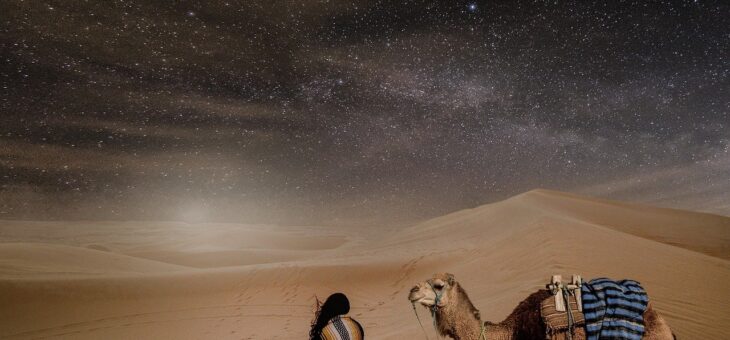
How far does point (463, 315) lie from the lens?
13.4ft

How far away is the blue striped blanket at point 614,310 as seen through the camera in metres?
3.43

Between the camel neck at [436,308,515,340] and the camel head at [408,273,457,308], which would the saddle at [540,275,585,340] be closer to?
the camel neck at [436,308,515,340]

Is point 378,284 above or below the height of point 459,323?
below

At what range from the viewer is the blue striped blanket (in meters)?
3.43

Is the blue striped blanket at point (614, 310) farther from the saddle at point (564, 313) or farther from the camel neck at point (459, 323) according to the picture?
the camel neck at point (459, 323)

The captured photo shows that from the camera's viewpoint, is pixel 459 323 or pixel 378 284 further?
pixel 378 284

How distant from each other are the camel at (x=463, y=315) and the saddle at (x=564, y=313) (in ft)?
0.79

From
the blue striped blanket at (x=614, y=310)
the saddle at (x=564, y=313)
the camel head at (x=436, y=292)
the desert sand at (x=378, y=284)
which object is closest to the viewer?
the blue striped blanket at (x=614, y=310)

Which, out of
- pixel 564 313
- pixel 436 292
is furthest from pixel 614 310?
pixel 436 292

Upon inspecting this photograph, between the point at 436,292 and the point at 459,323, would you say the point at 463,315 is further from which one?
the point at 436,292

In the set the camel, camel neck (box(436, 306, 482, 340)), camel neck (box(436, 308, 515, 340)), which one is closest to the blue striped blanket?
the camel

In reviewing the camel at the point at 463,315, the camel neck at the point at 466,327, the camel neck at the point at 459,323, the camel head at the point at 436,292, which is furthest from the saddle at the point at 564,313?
the camel head at the point at 436,292

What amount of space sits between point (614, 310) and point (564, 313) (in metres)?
0.41

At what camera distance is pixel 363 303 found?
15828 mm
